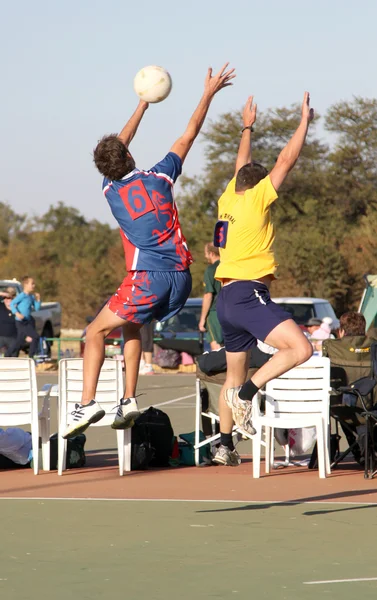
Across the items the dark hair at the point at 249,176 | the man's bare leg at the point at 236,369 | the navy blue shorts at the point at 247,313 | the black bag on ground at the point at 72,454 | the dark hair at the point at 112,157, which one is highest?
the dark hair at the point at 112,157

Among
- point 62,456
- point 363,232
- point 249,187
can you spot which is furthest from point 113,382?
point 363,232

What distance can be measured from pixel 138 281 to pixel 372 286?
1404 cm

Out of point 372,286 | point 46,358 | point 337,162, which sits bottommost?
point 46,358

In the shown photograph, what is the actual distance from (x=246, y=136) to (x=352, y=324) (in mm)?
3324

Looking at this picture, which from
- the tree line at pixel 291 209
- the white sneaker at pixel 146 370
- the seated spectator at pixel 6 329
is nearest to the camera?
the seated spectator at pixel 6 329

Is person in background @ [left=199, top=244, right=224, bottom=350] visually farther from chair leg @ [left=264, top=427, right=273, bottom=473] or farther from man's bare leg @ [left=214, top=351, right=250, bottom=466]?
man's bare leg @ [left=214, top=351, right=250, bottom=466]

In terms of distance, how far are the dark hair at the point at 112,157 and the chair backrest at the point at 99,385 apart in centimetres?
248

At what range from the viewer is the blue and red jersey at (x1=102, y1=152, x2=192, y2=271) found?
822cm

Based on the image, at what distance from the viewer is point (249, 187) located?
7.93 m

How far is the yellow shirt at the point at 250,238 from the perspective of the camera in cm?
773

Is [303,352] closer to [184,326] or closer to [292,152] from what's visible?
[292,152]

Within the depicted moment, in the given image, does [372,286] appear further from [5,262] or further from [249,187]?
[5,262]

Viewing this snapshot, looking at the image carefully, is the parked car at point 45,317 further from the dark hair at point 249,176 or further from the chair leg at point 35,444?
the dark hair at point 249,176

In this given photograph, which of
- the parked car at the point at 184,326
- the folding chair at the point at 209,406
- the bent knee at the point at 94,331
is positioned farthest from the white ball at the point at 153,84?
the parked car at the point at 184,326
